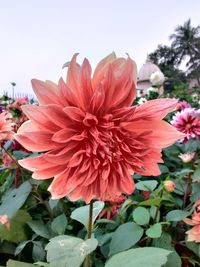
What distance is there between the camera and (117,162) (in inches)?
16.5

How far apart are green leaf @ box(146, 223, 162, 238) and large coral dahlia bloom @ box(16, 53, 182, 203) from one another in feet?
0.51

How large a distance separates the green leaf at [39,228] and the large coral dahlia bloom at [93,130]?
0.24m

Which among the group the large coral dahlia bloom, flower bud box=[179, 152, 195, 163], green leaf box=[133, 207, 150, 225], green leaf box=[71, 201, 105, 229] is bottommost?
green leaf box=[133, 207, 150, 225]

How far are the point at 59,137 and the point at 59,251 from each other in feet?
0.43

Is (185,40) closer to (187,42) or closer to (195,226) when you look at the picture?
(187,42)

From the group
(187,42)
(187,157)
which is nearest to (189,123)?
(187,157)

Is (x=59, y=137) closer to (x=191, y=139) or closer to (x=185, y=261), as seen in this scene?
(x=185, y=261)

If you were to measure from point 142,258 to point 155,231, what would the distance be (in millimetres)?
136

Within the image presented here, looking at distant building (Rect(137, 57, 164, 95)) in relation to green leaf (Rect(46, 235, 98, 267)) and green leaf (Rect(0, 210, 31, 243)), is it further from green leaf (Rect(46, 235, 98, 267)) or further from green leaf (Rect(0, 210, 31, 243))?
green leaf (Rect(46, 235, 98, 267))

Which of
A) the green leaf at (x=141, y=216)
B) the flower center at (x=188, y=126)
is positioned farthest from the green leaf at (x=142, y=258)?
the flower center at (x=188, y=126)

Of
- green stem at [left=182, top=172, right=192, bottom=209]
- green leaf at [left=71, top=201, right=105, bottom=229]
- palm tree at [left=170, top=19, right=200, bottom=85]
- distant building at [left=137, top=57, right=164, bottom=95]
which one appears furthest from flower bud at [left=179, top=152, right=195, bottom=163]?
palm tree at [left=170, top=19, right=200, bottom=85]

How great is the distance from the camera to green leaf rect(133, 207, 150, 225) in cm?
58

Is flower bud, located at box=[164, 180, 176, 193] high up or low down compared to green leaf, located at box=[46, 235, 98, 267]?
up

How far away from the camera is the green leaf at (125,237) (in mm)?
562
